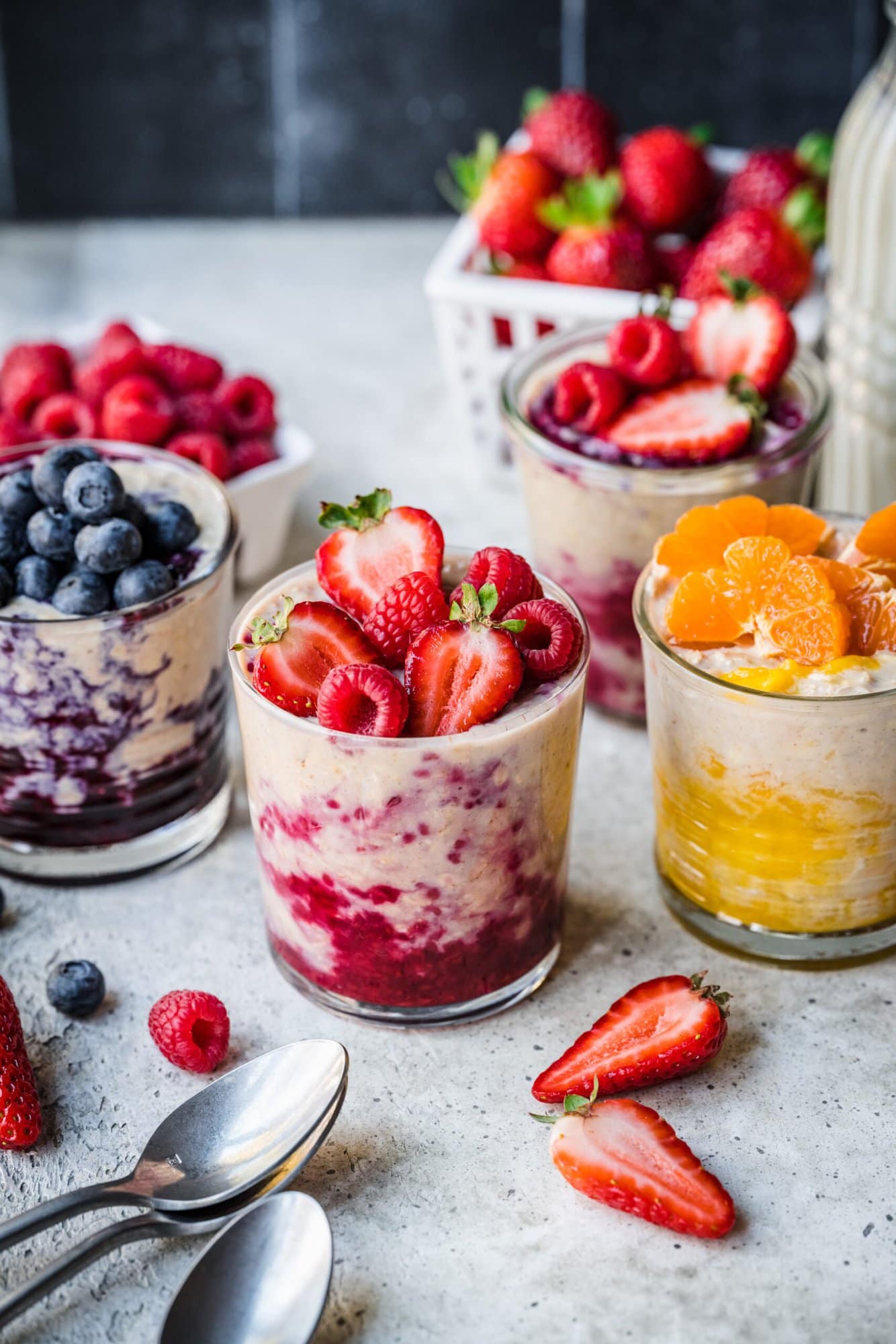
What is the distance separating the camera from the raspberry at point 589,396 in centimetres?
170

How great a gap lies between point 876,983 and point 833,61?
2.05 m

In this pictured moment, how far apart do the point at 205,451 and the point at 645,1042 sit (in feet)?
3.27

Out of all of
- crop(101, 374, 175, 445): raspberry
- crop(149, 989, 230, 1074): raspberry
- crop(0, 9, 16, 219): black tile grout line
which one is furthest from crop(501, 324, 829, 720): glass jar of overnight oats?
crop(0, 9, 16, 219): black tile grout line

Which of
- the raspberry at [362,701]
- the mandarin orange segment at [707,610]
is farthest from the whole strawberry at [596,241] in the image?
the raspberry at [362,701]

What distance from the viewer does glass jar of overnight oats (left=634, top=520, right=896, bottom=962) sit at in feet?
4.34

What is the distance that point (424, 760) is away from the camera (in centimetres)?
122

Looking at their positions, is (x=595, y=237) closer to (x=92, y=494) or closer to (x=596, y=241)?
(x=596, y=241)

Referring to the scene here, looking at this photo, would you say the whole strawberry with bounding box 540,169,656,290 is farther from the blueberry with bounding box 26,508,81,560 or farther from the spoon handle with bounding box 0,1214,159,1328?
the spoon handle with bounding box 0,1214,159,1328

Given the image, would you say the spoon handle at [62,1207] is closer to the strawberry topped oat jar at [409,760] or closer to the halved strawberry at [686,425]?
the strawberry topped oat jar at [409,760]

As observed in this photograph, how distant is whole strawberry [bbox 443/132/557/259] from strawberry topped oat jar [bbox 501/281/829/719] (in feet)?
1.45

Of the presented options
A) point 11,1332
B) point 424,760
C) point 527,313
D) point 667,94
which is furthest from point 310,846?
point 667,94

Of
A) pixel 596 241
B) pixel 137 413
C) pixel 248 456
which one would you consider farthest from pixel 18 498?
pixel 596 241

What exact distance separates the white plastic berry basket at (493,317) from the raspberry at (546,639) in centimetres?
76

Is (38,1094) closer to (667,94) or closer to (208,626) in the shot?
(208,626)
